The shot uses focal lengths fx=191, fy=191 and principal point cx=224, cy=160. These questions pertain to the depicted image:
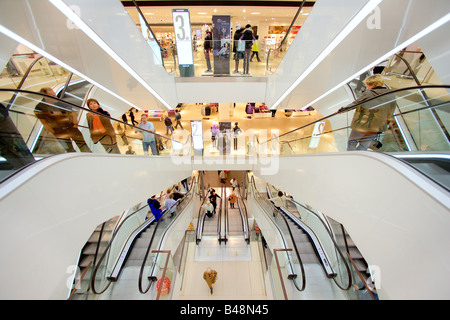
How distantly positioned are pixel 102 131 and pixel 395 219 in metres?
4.57

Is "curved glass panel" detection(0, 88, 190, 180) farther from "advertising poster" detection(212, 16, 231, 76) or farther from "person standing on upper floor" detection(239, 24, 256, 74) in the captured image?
"person standing on upper floor" detection(239, 24, 256, 74)

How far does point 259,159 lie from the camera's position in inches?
346

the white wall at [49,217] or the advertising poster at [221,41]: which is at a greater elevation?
the advertising poster at [221,41]

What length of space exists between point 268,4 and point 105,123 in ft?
34.5

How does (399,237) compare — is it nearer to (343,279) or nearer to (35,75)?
(343,279)

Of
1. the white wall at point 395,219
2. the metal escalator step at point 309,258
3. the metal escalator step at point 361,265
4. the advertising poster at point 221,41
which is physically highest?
the advertising poster at point 221,41

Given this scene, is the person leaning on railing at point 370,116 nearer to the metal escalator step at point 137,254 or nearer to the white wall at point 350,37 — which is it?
the white wall at point 350,37

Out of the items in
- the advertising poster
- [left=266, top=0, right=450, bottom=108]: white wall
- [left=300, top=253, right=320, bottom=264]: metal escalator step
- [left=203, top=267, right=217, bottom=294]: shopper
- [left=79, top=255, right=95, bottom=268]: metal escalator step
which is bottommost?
[left=203, top=267, right=217, bottom=294]: shopper

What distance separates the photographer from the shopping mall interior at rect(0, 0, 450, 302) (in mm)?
1882

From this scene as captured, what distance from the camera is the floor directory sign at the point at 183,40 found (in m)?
6.69

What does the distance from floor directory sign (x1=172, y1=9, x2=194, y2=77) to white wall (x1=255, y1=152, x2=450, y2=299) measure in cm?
662

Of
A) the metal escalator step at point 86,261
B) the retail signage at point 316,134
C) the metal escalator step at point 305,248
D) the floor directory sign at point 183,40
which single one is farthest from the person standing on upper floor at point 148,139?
the metal escalator step at point 305,248

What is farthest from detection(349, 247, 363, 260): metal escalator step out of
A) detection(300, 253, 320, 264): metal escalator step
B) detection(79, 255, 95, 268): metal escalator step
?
detection(79, 255, 95, 268): metal escalator step

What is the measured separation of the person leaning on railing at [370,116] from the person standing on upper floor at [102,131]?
4303mm
